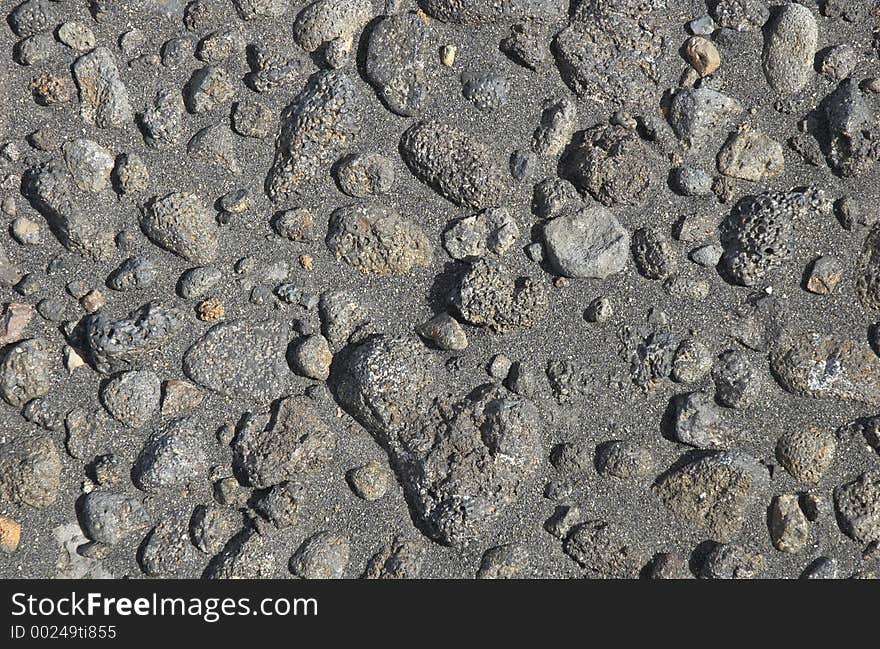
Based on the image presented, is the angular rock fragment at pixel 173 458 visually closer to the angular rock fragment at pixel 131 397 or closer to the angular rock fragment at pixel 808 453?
the angular rock fragment at pixel 131 397

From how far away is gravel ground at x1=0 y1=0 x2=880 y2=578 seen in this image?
2.06m

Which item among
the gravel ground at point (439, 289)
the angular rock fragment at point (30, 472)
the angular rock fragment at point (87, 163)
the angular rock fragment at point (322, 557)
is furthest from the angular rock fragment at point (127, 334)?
the angular rock fragment at point (322, 557)

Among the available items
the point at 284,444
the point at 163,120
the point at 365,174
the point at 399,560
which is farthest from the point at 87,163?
the point at 399,560

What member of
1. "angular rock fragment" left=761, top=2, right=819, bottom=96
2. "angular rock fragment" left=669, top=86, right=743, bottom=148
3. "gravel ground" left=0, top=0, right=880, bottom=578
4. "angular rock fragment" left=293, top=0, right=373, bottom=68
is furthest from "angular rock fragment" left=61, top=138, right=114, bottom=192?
"angular rock fragment" left=761, top=2, right=819, bottom=96

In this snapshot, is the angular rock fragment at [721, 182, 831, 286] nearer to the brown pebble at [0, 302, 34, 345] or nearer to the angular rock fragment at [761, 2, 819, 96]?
the angular rock fragment at [761, 2, 819, 96]

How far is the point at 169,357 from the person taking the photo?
215cm

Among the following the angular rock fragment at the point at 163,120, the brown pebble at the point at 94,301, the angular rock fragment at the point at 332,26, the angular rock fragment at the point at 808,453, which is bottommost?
the angular rock fragment at the point at 808,453

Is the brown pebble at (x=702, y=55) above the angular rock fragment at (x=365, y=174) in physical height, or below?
above

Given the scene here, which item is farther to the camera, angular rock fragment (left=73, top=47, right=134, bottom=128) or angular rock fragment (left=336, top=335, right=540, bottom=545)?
angular rock fragment (left=73, top=47, right=134, bottom=128)

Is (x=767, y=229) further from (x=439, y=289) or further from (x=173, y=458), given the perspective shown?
(x=173, y=458)

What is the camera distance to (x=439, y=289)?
2145 millimetres

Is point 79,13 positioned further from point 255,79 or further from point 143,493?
point 143,493

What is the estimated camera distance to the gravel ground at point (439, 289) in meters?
2.06

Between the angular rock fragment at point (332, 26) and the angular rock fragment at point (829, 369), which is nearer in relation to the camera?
the angular rock fragment at point (829, 369)
